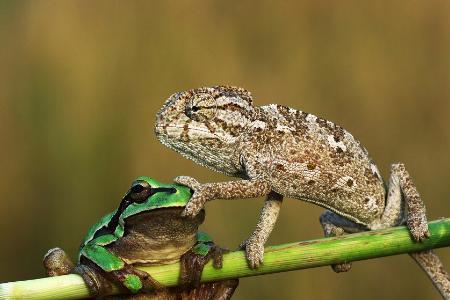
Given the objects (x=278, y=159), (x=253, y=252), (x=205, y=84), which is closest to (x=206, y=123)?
(x=278, y=159)

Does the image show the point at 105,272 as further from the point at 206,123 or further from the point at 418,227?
the point at 418,227

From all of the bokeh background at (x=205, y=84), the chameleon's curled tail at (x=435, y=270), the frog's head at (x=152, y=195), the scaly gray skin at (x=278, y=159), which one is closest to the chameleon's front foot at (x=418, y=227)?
the scaly gray skin at (x=278, y=159)

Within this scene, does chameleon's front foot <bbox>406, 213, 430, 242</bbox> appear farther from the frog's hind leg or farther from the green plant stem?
the frog's hind leg

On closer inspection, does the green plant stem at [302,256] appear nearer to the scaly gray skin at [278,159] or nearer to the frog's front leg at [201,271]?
the frog's front leg at [201,271]

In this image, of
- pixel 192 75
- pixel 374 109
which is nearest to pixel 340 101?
pixel 374 109

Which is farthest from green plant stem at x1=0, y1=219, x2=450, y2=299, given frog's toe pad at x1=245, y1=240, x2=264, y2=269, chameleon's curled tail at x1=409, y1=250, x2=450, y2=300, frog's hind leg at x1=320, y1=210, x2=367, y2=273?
frog's hind leg at x1=320, y1=210, x2=367, y2=273

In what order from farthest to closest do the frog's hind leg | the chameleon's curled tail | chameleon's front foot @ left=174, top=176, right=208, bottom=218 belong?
the frog's hind leg < the chameleon's curled tail < chameleon's front foot @ left=174, top=176, right=208, bottom=218

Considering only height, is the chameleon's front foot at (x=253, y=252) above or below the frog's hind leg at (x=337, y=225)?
above
